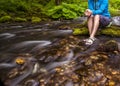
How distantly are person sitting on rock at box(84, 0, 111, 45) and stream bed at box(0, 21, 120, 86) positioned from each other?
0.89 feet

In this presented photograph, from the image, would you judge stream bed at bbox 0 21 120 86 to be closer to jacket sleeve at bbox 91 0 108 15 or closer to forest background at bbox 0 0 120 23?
jacket sleeve at bbox 91 0 108 15

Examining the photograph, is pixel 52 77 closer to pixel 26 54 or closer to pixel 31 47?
pixel 26 54

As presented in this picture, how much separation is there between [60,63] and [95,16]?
75.7 inches

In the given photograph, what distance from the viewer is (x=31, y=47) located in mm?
6898

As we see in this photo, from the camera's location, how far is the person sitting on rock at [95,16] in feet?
22.5

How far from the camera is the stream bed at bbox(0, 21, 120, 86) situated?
5.18 metres

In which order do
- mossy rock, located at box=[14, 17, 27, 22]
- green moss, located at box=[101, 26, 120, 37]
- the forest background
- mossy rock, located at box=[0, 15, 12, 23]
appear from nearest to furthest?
green moss, located at box=[101, 26, 120, 37] < mossy rock, located at box=[0, 15, 12, 23] < mossy rock, located at box=[14, 17, 27, 22] < the forest background

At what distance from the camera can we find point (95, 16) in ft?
22.9

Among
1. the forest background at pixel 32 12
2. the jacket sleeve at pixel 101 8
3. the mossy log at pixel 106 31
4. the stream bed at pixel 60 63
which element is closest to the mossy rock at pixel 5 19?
the forest background at pixel 32 12

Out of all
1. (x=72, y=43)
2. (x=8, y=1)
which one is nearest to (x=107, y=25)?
(x=72, y=43)

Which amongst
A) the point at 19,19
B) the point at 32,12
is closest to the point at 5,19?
the point at 19,19

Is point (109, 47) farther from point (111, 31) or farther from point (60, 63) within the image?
point (111, 31)

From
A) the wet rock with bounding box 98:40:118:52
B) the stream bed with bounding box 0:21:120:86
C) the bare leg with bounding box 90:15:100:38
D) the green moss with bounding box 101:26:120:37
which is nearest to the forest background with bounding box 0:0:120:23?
the green moss with bounding box 101:26:120:37

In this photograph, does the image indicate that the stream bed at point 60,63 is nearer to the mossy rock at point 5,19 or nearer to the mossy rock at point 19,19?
the mossy rock at point 5,19
